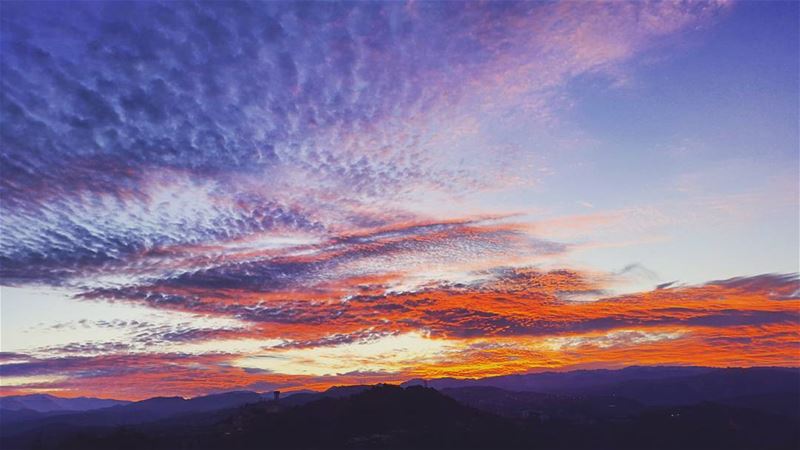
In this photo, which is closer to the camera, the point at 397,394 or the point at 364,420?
the point at 364,420

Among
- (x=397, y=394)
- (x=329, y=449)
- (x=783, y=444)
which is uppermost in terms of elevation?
(x=397, y=394)

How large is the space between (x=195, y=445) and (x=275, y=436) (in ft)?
79.3

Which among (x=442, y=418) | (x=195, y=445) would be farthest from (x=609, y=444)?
(x=195, y=445)

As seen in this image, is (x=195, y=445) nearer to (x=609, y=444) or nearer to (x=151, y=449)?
(x=151, y=449)

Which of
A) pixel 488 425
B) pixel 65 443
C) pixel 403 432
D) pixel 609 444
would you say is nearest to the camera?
pixel 65 443

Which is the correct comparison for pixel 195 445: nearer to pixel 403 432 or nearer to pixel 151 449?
pixel 151 449

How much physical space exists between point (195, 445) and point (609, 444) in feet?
491

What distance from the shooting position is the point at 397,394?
19050cm

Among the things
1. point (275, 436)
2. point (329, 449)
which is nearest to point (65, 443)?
point (275, 436)

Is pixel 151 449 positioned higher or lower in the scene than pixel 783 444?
higher

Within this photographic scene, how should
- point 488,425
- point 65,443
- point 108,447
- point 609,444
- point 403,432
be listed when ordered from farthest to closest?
point 609,444 < point 488,425 < point 403,432 < point 65,443 < point 108,447

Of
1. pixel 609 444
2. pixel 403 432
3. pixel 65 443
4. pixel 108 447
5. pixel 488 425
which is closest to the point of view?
pixel 108 447

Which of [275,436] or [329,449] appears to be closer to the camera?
[329,449]

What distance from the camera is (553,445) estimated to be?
174 meters
